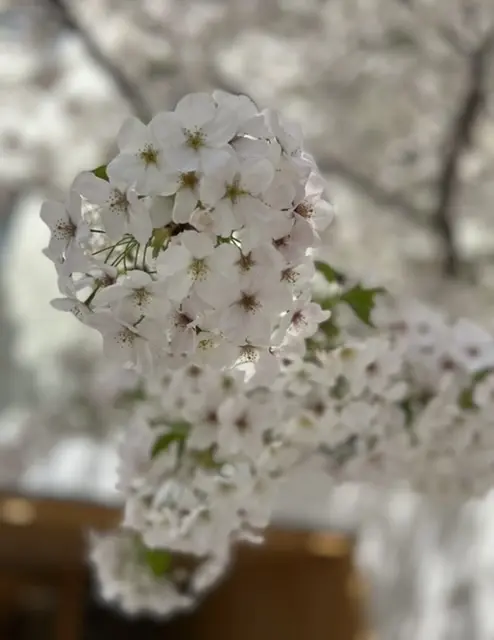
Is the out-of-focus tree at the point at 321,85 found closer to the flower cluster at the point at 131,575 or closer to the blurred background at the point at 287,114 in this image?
the blurred background at the point at 287,114

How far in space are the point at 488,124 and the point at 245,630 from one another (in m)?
1.41

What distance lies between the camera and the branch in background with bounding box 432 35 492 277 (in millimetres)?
1222

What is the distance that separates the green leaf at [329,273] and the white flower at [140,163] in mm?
250

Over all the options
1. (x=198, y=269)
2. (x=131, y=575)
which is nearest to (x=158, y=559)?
(x=131, y=575)

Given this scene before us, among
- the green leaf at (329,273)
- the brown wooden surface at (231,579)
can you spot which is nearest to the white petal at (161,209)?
the green leaf at (329,273)

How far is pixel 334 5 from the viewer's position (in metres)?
1.35

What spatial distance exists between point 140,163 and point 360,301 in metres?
0.30

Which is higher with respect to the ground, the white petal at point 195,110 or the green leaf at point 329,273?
the green leaf at point 329,273

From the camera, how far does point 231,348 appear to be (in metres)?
Answer: 0.52

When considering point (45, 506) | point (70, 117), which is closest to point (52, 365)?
point (45, 506)

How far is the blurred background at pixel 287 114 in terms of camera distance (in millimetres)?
1382

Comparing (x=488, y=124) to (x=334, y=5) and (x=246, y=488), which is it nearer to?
(x=334, y=5)

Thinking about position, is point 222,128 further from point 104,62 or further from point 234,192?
point 104,62

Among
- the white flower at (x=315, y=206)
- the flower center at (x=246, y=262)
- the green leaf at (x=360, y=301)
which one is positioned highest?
the green leaf at (x=360, y=301)
